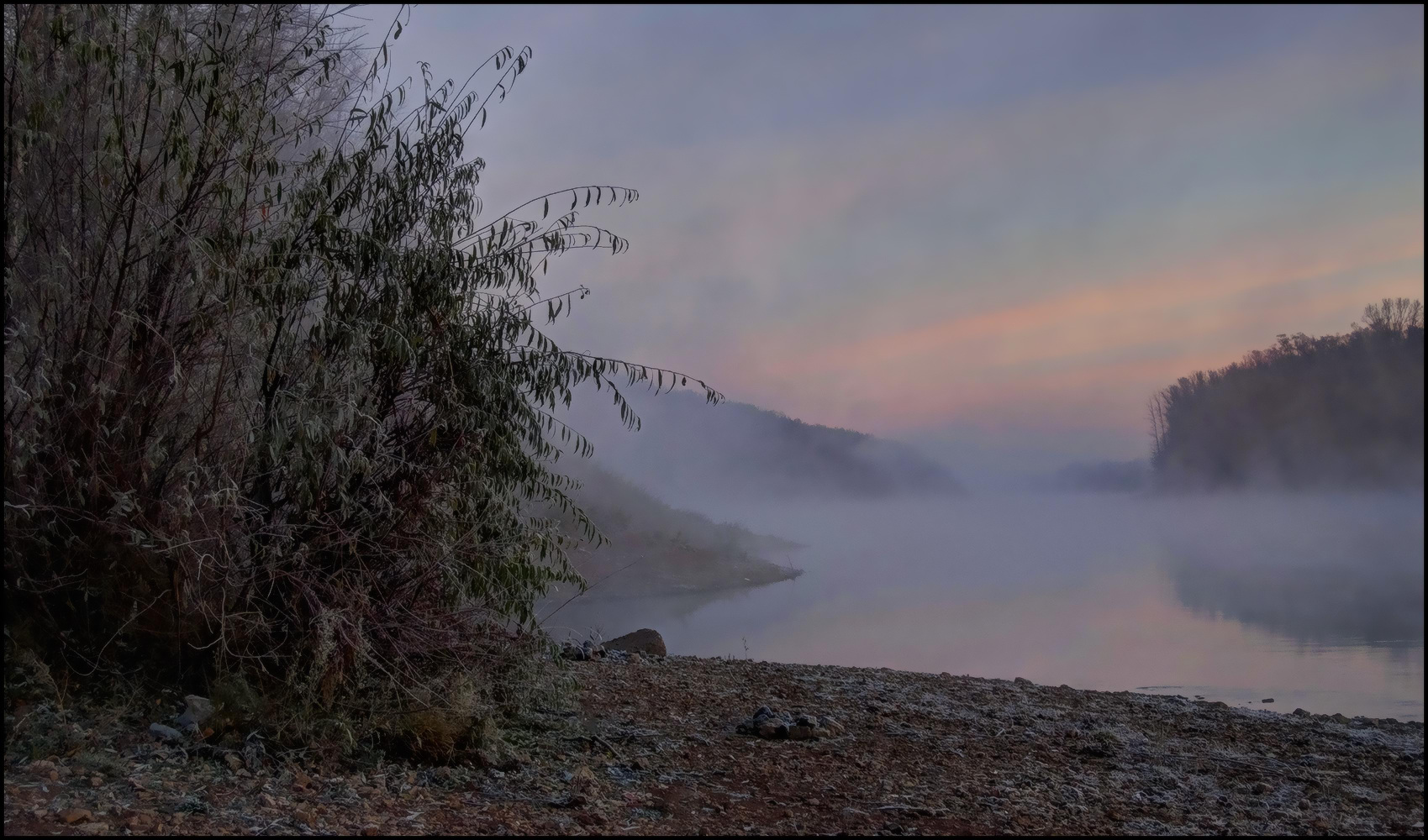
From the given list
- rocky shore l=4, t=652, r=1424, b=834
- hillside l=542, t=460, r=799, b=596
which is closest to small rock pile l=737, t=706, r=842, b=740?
rocky shore l=4, t=652, r=1424, b=834

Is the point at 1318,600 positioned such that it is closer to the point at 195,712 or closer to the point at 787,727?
the point at 787,727

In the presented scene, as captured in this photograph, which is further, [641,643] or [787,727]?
[641,643]

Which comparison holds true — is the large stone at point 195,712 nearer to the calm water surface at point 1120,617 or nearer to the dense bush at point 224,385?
the dense bush at point 224,385

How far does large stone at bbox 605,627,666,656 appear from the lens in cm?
1020

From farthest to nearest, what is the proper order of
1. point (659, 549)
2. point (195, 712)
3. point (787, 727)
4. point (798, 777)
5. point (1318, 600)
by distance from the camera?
point (659, 549) < point (1318, 600) < point (787, 727) < point (798, 777) < point (195, 712)

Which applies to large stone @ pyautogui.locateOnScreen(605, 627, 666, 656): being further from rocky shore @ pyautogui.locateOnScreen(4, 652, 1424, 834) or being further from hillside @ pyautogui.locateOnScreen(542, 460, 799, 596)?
hillside @ pyautogui.locateOnScreen(542, 460, 799, 596)

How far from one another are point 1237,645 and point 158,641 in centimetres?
1649

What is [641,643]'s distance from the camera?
1033cm

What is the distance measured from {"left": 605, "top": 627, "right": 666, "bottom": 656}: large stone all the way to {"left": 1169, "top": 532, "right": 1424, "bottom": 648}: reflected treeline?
350 inches

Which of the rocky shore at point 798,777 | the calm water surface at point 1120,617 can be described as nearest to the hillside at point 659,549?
the calm water surface at point 1120,617

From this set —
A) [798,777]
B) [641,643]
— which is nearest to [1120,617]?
[641,643]

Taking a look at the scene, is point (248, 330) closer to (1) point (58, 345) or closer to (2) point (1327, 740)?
(1) point (58, 345)

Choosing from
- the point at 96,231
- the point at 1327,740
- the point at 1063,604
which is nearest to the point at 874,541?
the point at 1063,604

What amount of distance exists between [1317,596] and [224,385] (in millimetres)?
23289
